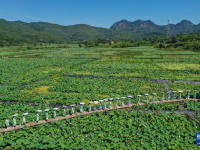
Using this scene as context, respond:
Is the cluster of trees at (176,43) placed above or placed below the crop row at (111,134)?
above

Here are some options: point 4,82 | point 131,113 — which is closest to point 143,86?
point 131,113

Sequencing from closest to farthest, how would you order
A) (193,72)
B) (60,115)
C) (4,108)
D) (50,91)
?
1. (60,115)
2. (4,108)
3. (50,91)
4. (193,72)

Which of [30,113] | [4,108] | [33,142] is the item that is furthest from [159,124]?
[4,108]

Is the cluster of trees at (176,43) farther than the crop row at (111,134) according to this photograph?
Yes

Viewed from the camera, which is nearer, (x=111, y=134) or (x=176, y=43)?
(x=111, y=134)

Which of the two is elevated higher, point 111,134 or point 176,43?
point 176,43

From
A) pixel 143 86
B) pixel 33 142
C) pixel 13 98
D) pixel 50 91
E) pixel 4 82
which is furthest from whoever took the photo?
pixel 4 82

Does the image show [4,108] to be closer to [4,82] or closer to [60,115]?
[60,115]

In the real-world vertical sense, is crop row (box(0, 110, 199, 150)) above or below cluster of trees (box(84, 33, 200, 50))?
below

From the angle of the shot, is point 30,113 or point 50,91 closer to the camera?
point 30,113

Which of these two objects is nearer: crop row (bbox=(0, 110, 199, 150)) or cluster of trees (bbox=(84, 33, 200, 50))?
crop row (bbox=(0, 110, 199, 150))

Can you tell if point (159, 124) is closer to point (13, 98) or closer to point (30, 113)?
point (30, 113)
